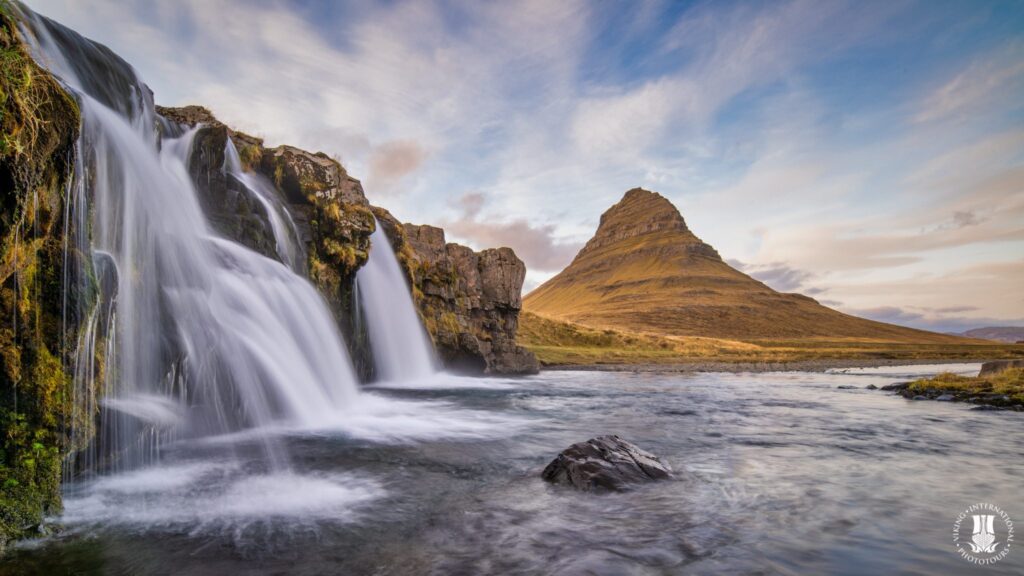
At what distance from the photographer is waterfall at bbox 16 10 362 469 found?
9.30 meters

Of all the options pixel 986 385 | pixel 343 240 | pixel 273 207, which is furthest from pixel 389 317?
pixel 986 385

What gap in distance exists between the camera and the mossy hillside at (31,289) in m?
6.02

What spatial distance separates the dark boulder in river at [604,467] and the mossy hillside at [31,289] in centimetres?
775

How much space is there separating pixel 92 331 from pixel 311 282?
15.3 meters

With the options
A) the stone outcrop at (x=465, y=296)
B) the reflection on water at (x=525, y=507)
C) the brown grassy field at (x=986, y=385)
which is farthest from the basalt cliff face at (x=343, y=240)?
the brown grassy field at (x=986, y=385)

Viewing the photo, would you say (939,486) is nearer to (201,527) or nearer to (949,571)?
(949,571)

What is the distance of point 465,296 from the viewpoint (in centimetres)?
4453

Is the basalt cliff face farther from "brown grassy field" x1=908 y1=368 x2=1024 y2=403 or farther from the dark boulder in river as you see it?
"brown grassy field" x1=908 y1=368 x2=1024 y2=403

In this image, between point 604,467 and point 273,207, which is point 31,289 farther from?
point 273,207

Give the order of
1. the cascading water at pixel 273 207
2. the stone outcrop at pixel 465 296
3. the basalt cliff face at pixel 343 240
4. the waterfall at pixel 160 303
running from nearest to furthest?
1. the waterfall at pixel 160 303
2. the basalt cliff face at pixel 343 240
3. the cascading water at pixel 273 207
4. the stone outcrop at pixel 465 296

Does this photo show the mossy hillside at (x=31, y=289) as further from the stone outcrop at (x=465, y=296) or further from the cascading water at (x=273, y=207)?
the stone outcrop at (x=465, y=296)

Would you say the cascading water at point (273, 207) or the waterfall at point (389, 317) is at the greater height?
the cascading water at point (273, 207)

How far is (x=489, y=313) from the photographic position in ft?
155

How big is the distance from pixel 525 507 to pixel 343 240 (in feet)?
66.5
